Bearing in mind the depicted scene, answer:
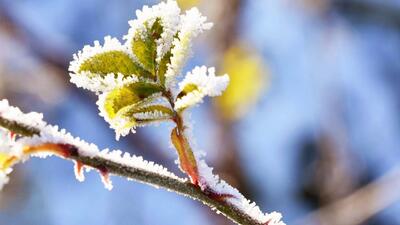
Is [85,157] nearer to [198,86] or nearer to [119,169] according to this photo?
[119,169]

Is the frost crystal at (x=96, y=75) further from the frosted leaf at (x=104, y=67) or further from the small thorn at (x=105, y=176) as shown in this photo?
the small thorn at (x=105, y=176)

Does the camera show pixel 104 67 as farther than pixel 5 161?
Yes

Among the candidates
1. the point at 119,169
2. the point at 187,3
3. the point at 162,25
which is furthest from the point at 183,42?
the point at 187,3

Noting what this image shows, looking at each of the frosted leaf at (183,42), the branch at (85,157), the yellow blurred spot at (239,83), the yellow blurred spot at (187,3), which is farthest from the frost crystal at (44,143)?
the yellow blurred spot at (239,83)

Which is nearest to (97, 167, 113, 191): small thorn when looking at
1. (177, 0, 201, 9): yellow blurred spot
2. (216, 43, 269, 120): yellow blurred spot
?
(177, 0, 201, 9): yellow blurred spot

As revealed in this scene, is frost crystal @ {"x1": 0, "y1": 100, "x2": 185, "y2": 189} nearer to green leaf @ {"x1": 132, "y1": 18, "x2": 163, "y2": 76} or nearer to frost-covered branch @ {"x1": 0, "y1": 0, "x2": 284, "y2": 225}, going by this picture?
frost-covered branch @ {"x1": 0, "y1": 0, "x2": 284, "y2": 225}

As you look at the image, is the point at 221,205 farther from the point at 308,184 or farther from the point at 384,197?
the point at 308,184
